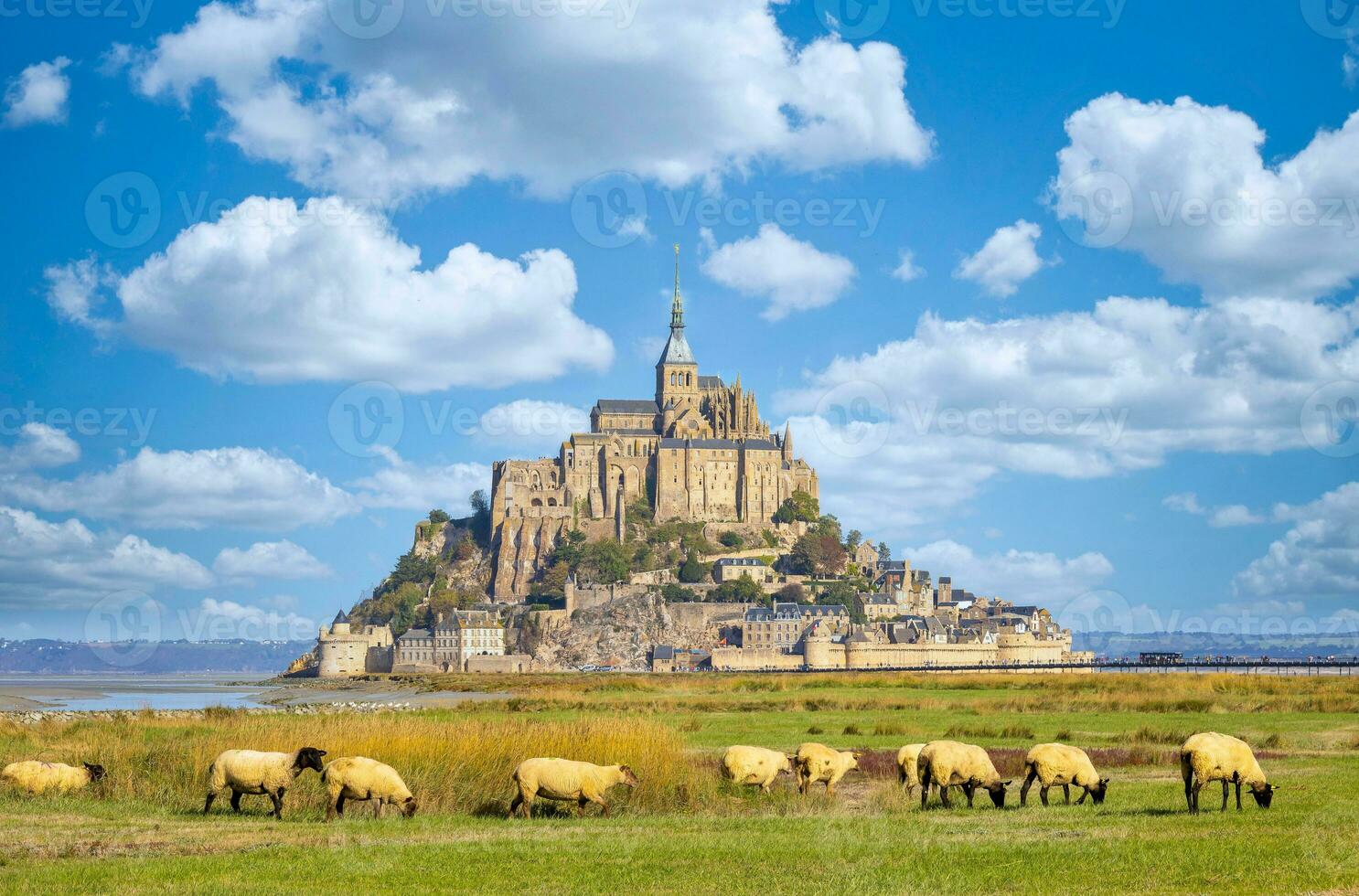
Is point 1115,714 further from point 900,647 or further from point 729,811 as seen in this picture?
point 900,647

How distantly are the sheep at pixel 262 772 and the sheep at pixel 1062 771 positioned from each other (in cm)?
955

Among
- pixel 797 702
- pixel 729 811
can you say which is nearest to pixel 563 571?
pixel 797 702

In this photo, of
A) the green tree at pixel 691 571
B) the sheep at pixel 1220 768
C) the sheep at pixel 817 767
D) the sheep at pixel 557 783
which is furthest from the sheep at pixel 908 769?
the green tree at pixel 691 571

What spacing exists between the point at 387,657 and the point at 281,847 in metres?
122

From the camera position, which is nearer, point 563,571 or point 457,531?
point 563,571

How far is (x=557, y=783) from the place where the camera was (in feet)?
58.1

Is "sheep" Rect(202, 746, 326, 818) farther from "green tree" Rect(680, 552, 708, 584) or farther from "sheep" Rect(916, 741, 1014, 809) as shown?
"green tree" Rect(680, 552, 708, 584)

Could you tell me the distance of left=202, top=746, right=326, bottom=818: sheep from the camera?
17625mm

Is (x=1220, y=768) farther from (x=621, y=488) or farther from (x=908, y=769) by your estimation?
(x=621, y=488)

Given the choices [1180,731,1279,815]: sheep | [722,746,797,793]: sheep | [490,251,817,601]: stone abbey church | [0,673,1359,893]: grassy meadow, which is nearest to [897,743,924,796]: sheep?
[0,673,1359,893]: grassy meadow

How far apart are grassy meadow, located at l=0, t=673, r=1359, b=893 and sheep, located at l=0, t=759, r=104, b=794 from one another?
0.23 meters

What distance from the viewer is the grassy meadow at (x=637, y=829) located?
1348 centimetres

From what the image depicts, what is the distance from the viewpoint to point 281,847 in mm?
15000

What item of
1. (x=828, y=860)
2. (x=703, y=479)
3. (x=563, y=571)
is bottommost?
(x=828, y=860)
